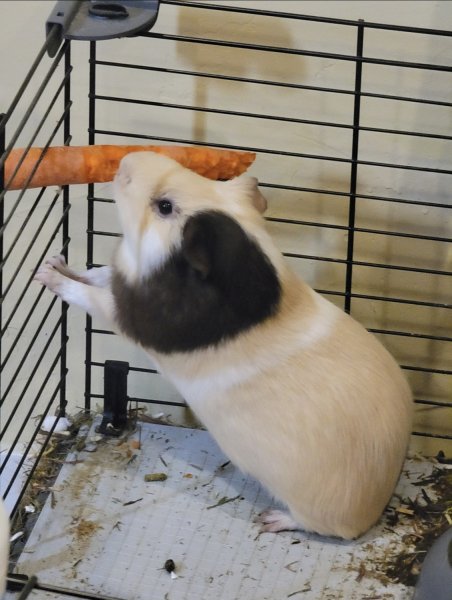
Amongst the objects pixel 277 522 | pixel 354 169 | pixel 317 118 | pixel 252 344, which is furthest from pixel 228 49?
pixel 277 522

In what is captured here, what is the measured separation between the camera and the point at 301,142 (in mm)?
1922

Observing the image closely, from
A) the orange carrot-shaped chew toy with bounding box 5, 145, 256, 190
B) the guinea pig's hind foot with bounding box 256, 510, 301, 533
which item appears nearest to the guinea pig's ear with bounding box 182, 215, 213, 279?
the orange carrot-shaped chew toy with bounding box 5, 145, 256, 190

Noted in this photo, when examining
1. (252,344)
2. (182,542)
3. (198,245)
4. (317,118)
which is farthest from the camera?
(317,118)

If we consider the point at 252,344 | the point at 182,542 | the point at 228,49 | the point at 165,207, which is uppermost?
the point at 228,49

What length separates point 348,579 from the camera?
1.71 m

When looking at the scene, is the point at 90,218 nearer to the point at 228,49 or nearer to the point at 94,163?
the point at 94,163

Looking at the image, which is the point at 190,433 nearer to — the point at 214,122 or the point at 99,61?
the point at 214,122

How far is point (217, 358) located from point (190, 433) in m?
0.45

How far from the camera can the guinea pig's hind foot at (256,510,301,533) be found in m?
1.79

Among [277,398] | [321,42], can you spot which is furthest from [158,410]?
[321,42]

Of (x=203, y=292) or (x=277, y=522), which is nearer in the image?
(x=203, y=292)

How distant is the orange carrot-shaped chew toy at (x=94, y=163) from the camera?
5.34 feet

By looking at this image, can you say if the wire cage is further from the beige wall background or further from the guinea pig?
the guinea pig

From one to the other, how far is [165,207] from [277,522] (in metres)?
0.61
